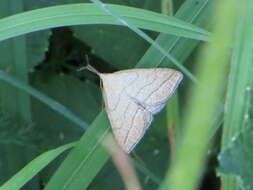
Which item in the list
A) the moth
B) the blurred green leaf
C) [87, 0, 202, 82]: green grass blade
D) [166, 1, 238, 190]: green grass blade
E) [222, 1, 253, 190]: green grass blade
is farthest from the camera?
the moth

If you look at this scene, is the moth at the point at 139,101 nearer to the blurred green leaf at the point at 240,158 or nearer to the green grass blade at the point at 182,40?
the green grass blade at the point at 182,40

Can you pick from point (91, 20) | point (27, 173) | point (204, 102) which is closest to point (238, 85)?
point (91, 20)

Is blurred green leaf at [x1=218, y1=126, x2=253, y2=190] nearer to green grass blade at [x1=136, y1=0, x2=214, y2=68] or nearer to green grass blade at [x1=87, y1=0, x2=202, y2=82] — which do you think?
green grass blade at [x1=87, y1=0, x2=202, y2=82]

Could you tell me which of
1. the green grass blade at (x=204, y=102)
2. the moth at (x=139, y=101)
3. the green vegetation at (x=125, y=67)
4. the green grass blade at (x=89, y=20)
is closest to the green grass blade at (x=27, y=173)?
the green vegetation at (x=125, y=67)

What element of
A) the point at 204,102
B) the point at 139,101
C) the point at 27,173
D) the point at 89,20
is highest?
the point at 204,102

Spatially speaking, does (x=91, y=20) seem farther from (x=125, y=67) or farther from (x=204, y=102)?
(x=204, y=102)

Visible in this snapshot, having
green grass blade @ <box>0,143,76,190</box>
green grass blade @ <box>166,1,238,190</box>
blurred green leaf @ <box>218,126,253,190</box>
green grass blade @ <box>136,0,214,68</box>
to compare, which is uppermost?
green grass blade @ <box>166,1,238,190</box>

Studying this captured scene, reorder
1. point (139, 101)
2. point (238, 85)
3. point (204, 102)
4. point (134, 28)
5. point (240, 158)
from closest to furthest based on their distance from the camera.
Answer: point (204, 102) < point (240, 158) < point (238, 85) < point (134, 28) < point (139, 101)

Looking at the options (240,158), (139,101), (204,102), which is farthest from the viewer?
(139,101)

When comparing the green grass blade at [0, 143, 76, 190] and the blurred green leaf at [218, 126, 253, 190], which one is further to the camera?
the green grass blade at [0, 143, 76, 190]

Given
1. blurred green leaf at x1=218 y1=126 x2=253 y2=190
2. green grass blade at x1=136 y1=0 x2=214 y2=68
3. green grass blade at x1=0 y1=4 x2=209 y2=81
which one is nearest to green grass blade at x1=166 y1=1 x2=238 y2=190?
blurred green leaf at x1=218 y1=126 x2=253 y2=190

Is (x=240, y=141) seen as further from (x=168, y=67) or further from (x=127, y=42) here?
(x=127, y=42)

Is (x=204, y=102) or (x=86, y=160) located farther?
(x=86, y=160)
